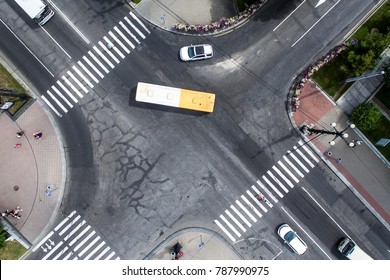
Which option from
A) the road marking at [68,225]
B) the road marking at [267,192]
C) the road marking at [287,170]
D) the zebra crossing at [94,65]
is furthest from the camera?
the road marking at [287,170]

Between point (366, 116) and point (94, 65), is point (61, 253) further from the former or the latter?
point (366, 116)

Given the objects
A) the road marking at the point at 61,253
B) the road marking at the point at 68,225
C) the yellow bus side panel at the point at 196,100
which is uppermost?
the yellow bus side panel at the point at 196,100

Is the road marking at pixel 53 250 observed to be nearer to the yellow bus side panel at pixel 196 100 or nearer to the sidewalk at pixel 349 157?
the yellow bus side panel at pixel 196 100

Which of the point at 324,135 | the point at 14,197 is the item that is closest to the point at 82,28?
the point at 14,197

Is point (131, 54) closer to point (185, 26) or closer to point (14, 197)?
point (185, 26)

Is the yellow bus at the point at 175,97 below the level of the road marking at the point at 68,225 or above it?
above

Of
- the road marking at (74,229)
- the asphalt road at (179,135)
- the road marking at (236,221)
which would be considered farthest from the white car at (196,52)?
the road marking at (74,229)
